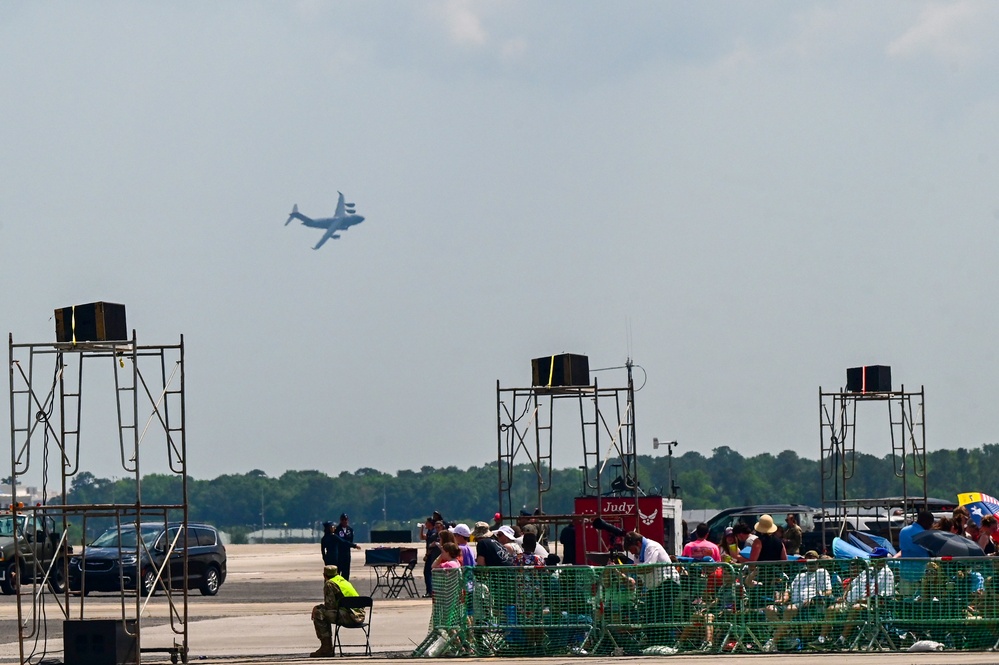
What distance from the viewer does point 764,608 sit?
16.8 metres

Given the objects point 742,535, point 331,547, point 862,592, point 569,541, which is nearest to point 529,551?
point 742,535

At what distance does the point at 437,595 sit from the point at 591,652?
195 cm

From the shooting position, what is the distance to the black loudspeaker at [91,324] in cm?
1625

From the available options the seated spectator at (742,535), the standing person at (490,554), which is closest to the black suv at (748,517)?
the seated spectator at (742,535)

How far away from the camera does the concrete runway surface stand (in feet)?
52.7

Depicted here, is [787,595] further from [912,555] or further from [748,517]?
[748,517]

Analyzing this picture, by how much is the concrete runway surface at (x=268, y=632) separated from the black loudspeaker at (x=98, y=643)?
2.08 ft

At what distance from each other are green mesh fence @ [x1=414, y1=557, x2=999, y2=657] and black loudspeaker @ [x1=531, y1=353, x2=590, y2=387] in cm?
801

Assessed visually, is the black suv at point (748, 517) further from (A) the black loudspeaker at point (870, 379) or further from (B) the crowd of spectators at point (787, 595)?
(B) the crowd of spectators at point (787, 595)

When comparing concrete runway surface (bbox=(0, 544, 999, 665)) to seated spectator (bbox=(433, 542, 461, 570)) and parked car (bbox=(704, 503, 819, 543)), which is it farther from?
parked car (bbox=(704, 503, 819, 543))

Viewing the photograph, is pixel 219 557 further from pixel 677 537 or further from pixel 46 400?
pixel 46 400

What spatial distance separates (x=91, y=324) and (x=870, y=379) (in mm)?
17188

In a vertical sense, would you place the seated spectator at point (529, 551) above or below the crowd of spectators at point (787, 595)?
above

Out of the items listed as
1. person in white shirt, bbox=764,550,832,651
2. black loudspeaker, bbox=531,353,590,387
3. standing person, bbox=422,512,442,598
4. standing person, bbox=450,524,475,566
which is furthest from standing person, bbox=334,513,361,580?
person in white shirt, bbox=764,550,832,651
